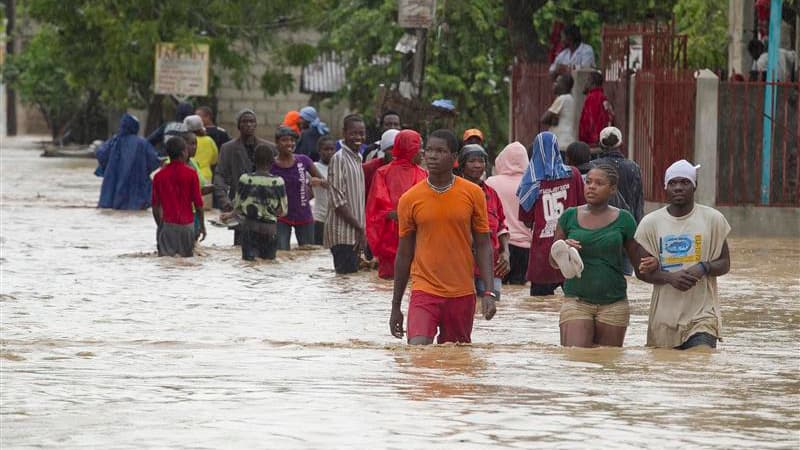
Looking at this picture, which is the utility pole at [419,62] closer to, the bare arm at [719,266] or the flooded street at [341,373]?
the flooded street at [341,373]

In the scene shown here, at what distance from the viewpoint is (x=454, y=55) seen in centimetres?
3603

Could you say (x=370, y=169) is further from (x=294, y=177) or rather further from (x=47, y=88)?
(x=47, y=88)

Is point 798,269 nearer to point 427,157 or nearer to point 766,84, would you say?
point 766,84

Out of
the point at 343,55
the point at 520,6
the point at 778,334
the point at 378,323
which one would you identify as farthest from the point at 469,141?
the point at 343,55

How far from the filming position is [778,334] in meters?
12.5

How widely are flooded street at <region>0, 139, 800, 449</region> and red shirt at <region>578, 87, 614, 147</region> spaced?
4.71m

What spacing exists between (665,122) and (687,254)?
11.7 metres

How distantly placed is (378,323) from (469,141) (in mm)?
4172

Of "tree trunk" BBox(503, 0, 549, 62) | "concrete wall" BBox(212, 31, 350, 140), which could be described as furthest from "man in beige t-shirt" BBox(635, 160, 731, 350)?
"concrete wall" BBox(212, 31, 350, 140)

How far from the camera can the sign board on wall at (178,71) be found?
38.9m

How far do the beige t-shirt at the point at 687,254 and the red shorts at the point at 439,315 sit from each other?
1087 millimetres

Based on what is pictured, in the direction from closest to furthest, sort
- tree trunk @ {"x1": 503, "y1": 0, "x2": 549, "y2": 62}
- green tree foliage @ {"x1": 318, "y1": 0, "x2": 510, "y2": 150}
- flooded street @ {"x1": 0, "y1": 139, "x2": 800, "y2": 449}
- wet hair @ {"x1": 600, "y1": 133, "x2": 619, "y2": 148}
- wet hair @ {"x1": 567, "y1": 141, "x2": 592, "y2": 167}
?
flooded street @ {"x1": 0, "y1": 139, "x2": 800, "y2": 449}, wet hair @ {"x1": 567, "y1": 141, "x2": 592, "y2": 167}, wet hair @ {"x1": 600, "y1": 133, "x2": 619, "y2": 148}, tree trunk @ {"x1": 503, "y1": 0, "x2": 549, "y2": 62}, green tree foliage @ {"x1": 318, "y1": 0, "x2": 510, "y2": 150}

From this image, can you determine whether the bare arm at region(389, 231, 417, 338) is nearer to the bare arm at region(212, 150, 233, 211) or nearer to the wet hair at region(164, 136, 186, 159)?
the wet hair at region(164, 136, 186, 159)

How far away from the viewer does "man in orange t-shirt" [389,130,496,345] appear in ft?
33.6
